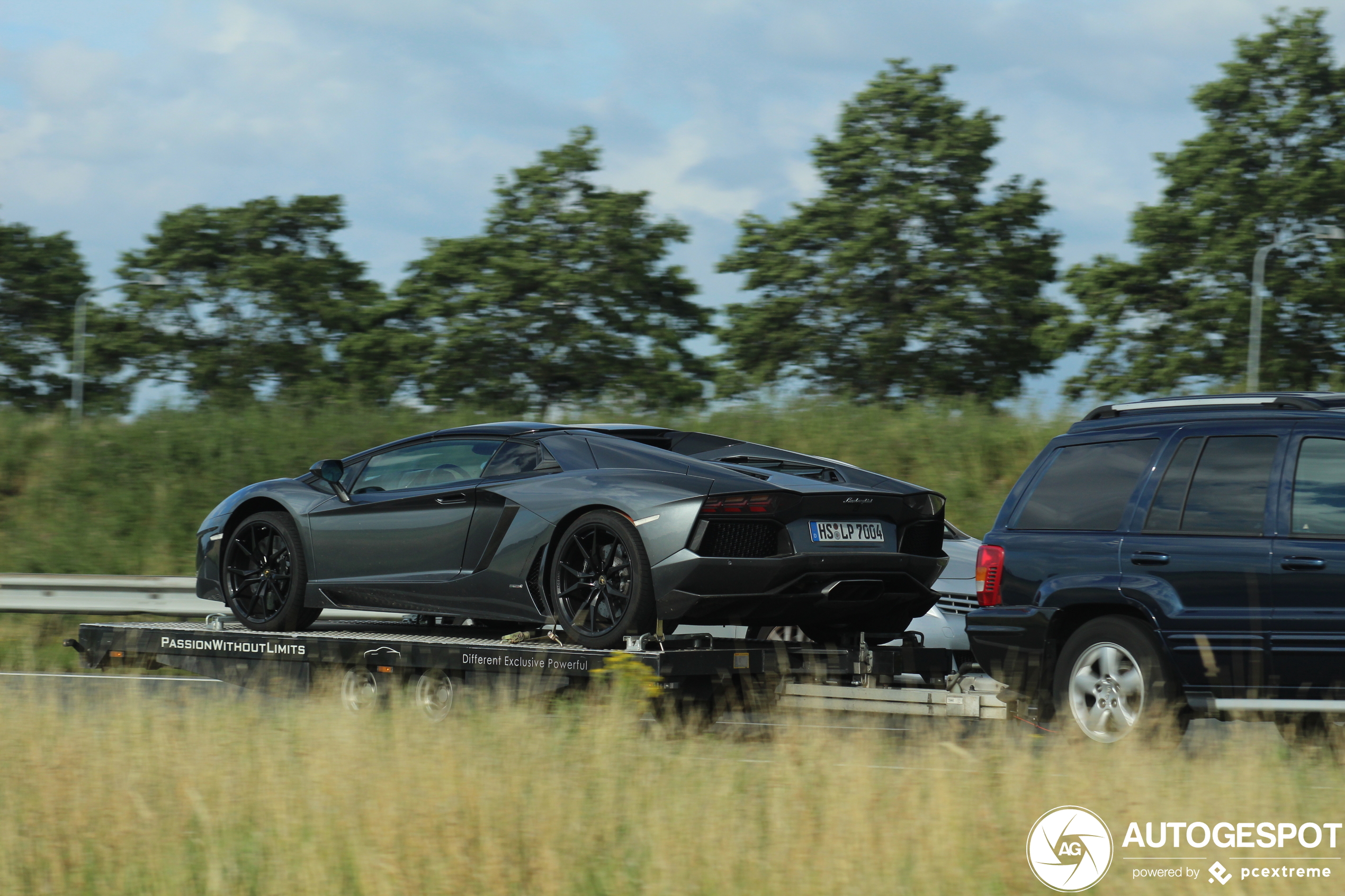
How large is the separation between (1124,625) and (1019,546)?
72 cm

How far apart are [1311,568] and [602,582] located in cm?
Result: 339

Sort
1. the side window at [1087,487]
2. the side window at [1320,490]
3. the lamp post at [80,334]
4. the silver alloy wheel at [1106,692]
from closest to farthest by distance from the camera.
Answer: the side window at [1320,490], the silver alloy wheel at [1106,692], the side window at [1087,487], the lamp post at [80,334]

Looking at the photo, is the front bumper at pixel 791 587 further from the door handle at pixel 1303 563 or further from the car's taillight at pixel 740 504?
the door handle at pixel 1303 563

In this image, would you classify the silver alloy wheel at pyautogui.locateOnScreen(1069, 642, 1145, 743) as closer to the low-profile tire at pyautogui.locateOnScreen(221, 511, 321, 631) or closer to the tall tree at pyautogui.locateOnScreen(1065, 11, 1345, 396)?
the low-profile tire at pyautogui.locateOnScreen(221, 511, 321, 631)

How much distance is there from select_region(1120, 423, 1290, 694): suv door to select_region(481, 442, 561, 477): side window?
10.2 ft

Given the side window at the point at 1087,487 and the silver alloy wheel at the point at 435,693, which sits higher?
the side window at the point at 1087,487

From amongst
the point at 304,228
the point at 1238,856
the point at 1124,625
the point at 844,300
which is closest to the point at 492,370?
the point at 844,300

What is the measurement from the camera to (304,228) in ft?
134

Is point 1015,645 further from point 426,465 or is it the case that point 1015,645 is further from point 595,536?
point 426,465

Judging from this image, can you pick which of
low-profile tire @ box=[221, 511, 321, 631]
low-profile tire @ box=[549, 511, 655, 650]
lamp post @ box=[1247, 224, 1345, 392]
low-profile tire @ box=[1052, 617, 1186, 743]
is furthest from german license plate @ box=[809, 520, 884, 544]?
lamp post @ box=[1247, 224, 1345, 392]

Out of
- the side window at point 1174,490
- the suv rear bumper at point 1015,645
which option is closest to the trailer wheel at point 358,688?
the suv rear bumper at point 1015,645

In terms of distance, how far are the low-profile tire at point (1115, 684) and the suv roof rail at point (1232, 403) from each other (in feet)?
3.60

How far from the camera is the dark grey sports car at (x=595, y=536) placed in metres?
7.10

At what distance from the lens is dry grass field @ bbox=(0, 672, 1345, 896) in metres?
4.59
